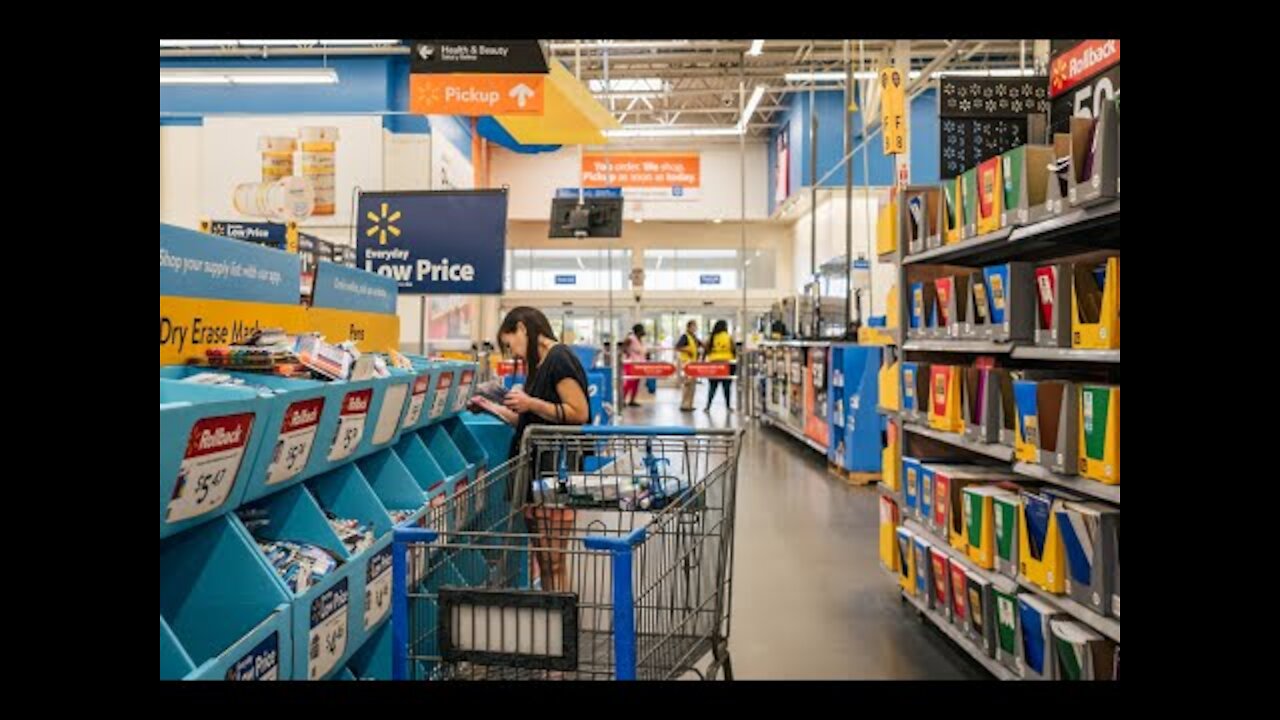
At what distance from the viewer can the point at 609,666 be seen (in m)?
2.25

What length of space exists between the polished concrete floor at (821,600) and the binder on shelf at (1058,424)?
1109 mm

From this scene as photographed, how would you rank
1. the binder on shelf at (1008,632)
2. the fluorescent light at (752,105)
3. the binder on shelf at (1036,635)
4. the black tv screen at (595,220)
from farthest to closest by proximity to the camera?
1. the fluorescent light at (752,105)
2. the black tv screen at (595,220)
3. the binder on shelf at (1008,632)
4. the binder on shelf at (1036,635)

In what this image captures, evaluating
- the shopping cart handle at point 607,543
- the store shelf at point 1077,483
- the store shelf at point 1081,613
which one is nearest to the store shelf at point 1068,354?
the store shelf at point 1077,483

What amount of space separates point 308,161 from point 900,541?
511 inches

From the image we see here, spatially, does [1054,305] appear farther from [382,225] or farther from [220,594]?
[382,225]

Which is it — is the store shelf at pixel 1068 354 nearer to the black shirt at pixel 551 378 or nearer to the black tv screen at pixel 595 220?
the black shirt at pixel 551 378

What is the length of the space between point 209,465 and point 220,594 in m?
0.38

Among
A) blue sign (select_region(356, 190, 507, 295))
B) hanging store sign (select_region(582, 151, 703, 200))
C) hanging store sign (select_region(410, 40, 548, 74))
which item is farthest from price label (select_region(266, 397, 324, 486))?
hanging store sign (select_region(582, 151, 703, 200))

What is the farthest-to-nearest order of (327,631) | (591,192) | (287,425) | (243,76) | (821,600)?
(591,192), (243,76), (821,600), (327,631), (287,425)

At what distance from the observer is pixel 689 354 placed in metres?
17.8

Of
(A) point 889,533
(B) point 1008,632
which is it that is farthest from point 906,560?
(B) point 1008,632

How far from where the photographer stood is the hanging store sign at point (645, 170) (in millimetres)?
16734
